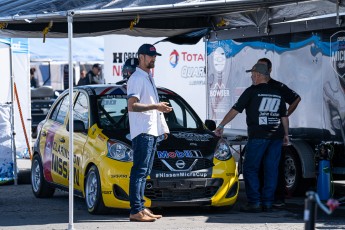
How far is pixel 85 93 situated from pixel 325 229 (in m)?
3.88

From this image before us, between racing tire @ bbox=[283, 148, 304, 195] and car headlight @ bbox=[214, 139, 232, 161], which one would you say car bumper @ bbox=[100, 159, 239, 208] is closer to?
car headlight @ bbox=[214, 139, 232, 161]

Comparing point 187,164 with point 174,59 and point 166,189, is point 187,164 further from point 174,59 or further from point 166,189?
point 174,59

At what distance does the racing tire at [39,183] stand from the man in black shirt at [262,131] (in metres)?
2.90

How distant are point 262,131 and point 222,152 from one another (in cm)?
56

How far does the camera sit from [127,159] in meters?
11.0

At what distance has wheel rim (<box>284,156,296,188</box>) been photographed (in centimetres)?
1327

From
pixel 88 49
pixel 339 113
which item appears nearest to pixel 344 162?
pixel 339 113

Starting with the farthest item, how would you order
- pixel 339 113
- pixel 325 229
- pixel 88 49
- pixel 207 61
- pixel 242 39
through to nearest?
1. pixel 88 49
2. pixel 207 61
3. pixel 242 39
4. pixel 339 113
5. pixel 325 229

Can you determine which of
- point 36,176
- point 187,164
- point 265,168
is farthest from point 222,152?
point 36,176

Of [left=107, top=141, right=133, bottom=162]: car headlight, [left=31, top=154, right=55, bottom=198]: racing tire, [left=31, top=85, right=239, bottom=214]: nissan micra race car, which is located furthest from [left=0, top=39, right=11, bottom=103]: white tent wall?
[left=107, top=141, right=133, bottom=162]: car headlight

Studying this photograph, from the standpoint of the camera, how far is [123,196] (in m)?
11.0

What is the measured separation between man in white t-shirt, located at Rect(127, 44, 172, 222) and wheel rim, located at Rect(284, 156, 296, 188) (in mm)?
3300

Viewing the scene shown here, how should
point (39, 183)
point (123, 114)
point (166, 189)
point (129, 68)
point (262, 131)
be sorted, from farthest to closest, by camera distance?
point (39, 183) < point (129, 68) < point (123, 114) < point (262, 131) < point (166, 189)

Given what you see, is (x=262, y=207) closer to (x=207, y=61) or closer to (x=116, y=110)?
(x=116, y=110)
